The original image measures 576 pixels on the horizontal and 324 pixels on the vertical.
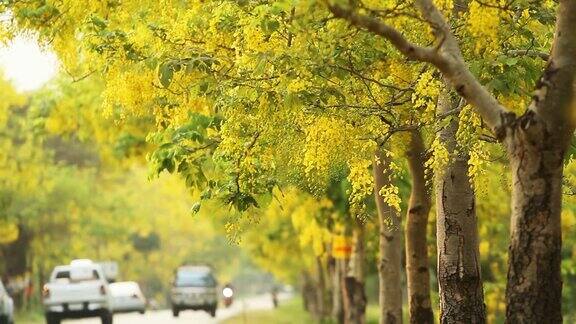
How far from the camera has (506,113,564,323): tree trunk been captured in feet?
30.0

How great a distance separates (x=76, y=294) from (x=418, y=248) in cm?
1631

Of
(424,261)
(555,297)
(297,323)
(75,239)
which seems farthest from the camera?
(75,239)

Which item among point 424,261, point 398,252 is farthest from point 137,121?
point 424,261

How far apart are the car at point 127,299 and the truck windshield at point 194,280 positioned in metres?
2.15

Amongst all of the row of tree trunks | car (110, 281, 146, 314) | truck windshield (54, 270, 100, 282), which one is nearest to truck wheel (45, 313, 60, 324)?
truck windshield (54, 270, 100, 282)

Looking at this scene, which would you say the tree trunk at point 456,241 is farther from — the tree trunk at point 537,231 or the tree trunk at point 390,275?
the tree trunk at point 390,275

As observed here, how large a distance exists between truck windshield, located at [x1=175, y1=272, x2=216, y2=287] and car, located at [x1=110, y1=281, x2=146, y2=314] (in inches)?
84.7

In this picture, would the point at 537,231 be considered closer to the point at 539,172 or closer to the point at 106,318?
the point at 539,172

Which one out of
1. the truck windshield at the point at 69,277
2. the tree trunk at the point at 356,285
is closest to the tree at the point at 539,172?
the tree trunk at the point at 356,285

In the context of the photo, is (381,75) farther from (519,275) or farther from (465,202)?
(519,275)

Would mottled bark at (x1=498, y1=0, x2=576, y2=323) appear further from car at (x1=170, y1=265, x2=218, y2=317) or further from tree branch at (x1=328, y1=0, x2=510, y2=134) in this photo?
car at (x1=170, y1=265, x2=218, y2=317)

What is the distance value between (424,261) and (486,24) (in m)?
6.93

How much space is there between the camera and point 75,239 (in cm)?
6209

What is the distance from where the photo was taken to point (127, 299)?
48.6 metres
